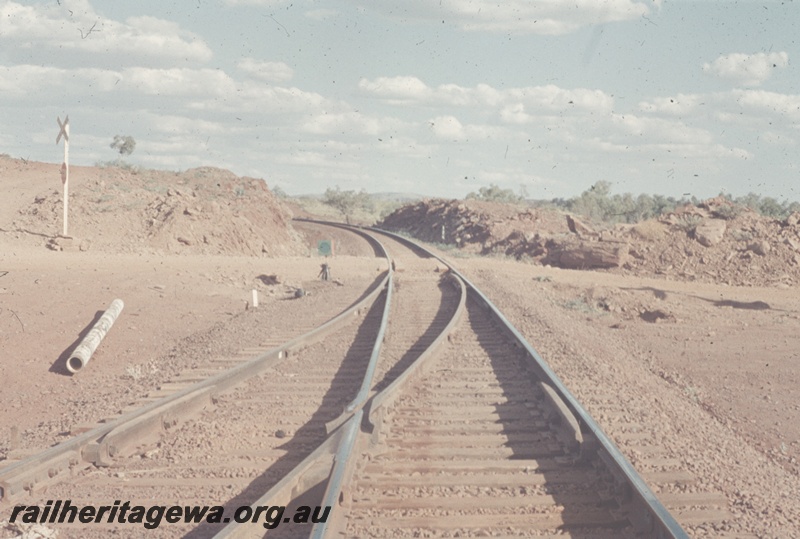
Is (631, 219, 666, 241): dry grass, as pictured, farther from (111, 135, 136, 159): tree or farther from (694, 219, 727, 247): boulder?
(111, 135, 136, 159): tree

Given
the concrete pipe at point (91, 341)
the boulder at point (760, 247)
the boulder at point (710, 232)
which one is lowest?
the concrete pipe at point (91, 341)

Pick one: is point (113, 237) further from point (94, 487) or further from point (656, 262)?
point (94, 487)

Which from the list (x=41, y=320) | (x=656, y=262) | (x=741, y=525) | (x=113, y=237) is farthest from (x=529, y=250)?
(x=741, y=525)

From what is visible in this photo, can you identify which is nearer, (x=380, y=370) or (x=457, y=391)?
(x=457, y=391)

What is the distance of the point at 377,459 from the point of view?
6.54 metres

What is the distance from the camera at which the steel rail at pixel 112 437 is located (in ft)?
19.5

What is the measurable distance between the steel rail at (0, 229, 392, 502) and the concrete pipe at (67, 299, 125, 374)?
2.26m

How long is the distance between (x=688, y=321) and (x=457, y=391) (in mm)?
9135

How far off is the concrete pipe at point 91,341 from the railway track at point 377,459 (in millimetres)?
1969

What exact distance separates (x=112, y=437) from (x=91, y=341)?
4.60 metres

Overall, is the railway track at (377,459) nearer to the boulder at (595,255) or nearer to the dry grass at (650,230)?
the boulder at (595,255)

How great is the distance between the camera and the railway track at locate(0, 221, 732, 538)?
5355mm

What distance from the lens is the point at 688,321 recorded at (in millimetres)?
16484

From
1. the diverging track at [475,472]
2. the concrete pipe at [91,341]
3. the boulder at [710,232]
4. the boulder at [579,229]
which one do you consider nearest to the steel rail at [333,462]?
the diverging track at [475,472]
